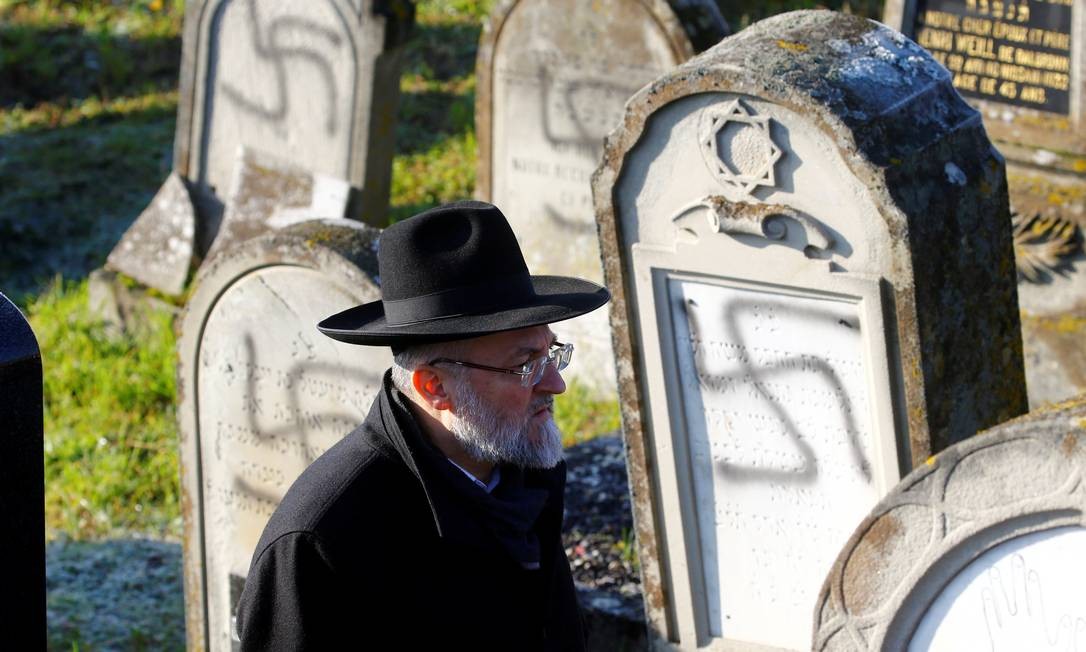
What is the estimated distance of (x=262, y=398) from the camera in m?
4.40

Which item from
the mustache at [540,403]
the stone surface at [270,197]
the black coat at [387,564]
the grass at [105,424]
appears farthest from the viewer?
the stone surface at [270,197]

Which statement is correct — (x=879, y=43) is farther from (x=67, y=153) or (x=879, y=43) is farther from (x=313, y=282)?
(x=67, y=153)

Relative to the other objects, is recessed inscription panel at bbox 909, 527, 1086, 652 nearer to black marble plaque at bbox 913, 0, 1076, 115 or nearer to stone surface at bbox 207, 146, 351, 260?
black marble plaque at bbox 913, 0, 1076, 115

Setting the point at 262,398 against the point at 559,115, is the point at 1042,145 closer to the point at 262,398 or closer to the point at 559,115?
the point at 559,115

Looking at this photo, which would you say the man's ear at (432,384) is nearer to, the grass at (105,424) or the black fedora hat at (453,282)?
the black fedora hat at (453,282)

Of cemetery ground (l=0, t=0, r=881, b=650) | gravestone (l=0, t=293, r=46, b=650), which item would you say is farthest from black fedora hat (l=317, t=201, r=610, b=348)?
cemetery ground (l=0, t=0, r=881, b=650)

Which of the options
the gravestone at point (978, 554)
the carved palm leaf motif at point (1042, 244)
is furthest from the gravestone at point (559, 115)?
the gravestone at point (978, 554)

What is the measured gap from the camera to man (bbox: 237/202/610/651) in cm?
267

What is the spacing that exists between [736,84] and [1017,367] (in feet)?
3.84

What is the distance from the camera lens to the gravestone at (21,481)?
9.34 ft

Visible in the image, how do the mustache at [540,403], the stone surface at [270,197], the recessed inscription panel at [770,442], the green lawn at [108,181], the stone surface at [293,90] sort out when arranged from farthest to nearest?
the stone surface at [270,197] → the stone surface at [293,90] → the green lawn at [108,181] → the recessed inscription panel at [770,442] → the mustache at [540,403]

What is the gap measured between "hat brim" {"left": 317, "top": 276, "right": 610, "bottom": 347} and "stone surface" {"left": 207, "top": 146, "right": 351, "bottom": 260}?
4.06 m

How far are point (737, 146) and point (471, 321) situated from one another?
126 cm

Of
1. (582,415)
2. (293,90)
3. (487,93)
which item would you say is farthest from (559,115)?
(293,90)
